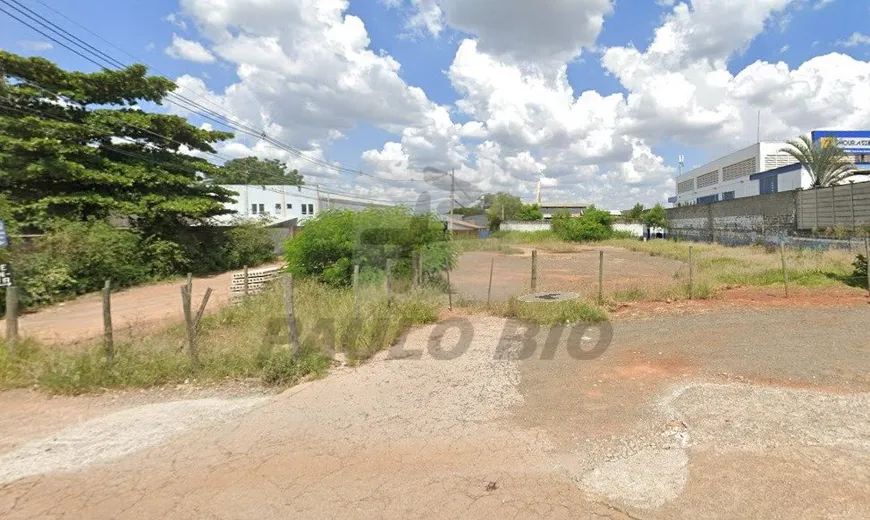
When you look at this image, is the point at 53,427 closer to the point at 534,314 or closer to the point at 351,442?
the point at 351,442

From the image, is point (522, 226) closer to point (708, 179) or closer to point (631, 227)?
point (631, 227)

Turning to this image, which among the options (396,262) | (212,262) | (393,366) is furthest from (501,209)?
(393,366)

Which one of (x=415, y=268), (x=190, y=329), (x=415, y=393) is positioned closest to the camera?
(x=415, y=393)

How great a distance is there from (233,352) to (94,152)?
13.8m

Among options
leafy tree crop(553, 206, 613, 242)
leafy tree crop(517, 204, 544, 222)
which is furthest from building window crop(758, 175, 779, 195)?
leafy tree crop(517, 204, 544, 222)

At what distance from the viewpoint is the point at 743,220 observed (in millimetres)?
27938

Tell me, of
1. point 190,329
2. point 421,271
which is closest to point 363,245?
point 421,271

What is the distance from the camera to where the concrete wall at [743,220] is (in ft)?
77.6

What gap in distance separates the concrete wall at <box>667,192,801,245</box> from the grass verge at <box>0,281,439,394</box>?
24.1 meters

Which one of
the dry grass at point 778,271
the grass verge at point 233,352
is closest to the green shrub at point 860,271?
the dry grass at point 778,271

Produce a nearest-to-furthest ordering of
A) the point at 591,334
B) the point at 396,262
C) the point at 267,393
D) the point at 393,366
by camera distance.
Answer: the point at 267,393 < the point at 393,366 < the point at 591,334 < the point at 396,262

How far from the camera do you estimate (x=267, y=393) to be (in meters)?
5.32

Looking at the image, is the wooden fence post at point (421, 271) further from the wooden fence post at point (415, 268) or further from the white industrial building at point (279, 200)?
the white industrial building at point (279, 200)

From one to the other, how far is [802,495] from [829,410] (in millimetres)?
1922
